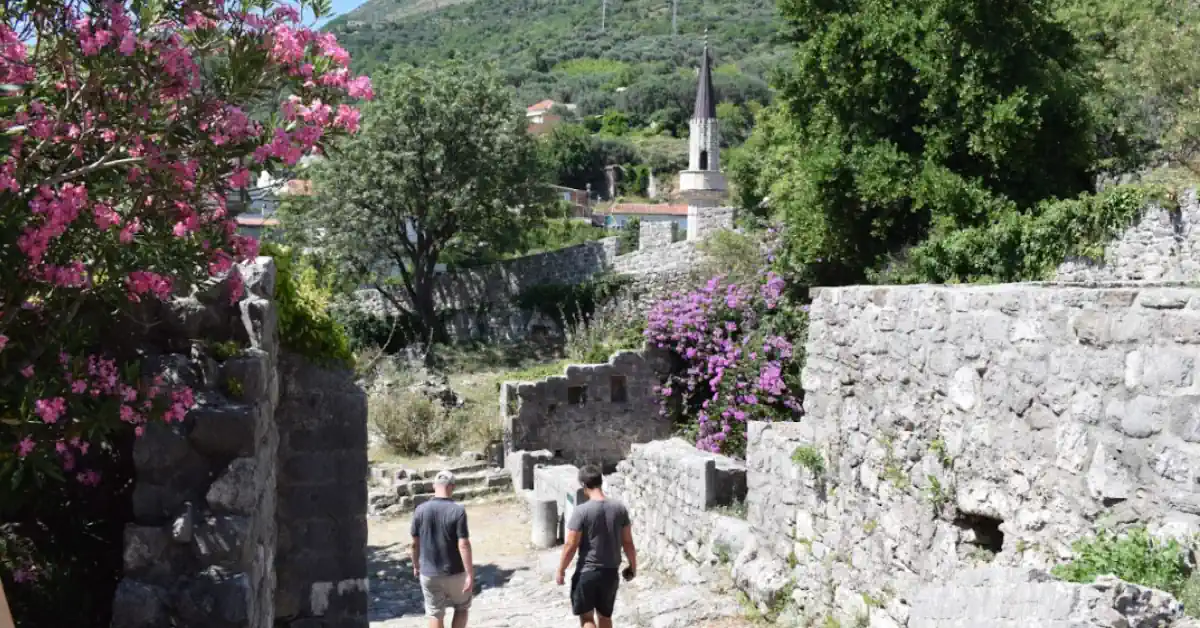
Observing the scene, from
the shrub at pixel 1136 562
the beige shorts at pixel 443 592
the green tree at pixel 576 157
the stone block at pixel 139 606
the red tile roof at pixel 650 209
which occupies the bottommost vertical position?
the beige shorts at pixel 443 592

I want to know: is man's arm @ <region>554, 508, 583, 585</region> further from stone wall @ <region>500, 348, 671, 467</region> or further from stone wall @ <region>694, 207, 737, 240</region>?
stone wall @ <region>694, 207, 737, 240</region>

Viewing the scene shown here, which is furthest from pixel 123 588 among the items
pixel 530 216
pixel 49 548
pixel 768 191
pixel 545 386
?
pixel 530 216

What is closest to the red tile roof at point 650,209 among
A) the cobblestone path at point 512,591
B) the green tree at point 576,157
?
the green tree at point 576,157

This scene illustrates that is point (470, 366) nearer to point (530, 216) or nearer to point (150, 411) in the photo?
point (530, 216)

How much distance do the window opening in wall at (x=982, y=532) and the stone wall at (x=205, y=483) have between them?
3964 mm

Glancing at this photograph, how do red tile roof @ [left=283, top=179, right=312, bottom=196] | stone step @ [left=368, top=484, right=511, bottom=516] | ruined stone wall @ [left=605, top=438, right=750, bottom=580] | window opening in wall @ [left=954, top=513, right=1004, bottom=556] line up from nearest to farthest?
window opening in wall @ [left=954, top=513, right=1004, bottom=556] → ruined stone wall @ [left=605, top=438, right=750, bottom=580] → stone step @ [left=368, top=484, right=511, bottom=516] → red tile roof @ [left=283, top=179, right=312, bottom=196]

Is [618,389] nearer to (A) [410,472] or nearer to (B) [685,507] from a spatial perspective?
(A) [410,472]

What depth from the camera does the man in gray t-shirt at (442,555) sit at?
7.81m

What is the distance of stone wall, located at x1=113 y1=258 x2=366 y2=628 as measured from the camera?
15.6 ft

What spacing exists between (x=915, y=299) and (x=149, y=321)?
4.52 metres

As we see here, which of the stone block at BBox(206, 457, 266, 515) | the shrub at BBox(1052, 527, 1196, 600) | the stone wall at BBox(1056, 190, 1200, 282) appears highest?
the stone wall at BBox(1056, 190, 1200, 282)

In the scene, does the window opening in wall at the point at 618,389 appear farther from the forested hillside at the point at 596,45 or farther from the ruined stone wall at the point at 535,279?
the forested hillside at the point at 596,45

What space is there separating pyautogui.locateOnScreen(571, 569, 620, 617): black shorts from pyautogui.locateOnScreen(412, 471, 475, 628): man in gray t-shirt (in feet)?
2.79

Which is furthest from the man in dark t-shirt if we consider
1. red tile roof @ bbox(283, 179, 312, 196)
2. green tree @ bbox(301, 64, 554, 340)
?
red tile roof @ bbox(283, 179, 312, 196)
